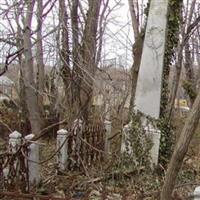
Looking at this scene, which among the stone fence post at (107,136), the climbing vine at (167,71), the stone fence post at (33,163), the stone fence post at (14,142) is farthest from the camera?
the stone fence post at (107,136)

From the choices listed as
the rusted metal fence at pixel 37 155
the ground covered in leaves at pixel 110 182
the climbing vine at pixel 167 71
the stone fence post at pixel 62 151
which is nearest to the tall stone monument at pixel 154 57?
the climbing vine at pixel 167 71

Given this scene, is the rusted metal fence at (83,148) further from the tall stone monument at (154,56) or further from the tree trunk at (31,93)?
the tree trunk at (31,93)

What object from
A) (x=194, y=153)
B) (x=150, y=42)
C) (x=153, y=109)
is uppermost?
(x=150, y=42)

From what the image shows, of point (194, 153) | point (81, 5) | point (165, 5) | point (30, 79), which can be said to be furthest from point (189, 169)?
point (81, 5)

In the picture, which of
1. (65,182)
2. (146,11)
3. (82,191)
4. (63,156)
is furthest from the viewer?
(146,11)

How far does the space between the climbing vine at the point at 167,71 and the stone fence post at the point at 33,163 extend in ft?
10.0

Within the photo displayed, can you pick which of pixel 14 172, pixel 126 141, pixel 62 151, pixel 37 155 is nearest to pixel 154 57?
pixel 126 141

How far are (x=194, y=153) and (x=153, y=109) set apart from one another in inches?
136

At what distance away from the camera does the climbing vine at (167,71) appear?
9.61m

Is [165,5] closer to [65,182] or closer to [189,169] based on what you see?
[189,169]

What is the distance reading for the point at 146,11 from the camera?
1001 centimetres

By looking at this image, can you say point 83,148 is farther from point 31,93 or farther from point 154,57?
point 31,93

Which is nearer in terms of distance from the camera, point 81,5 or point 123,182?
point 123,182

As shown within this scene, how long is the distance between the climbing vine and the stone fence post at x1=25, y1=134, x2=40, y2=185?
3.06 m
